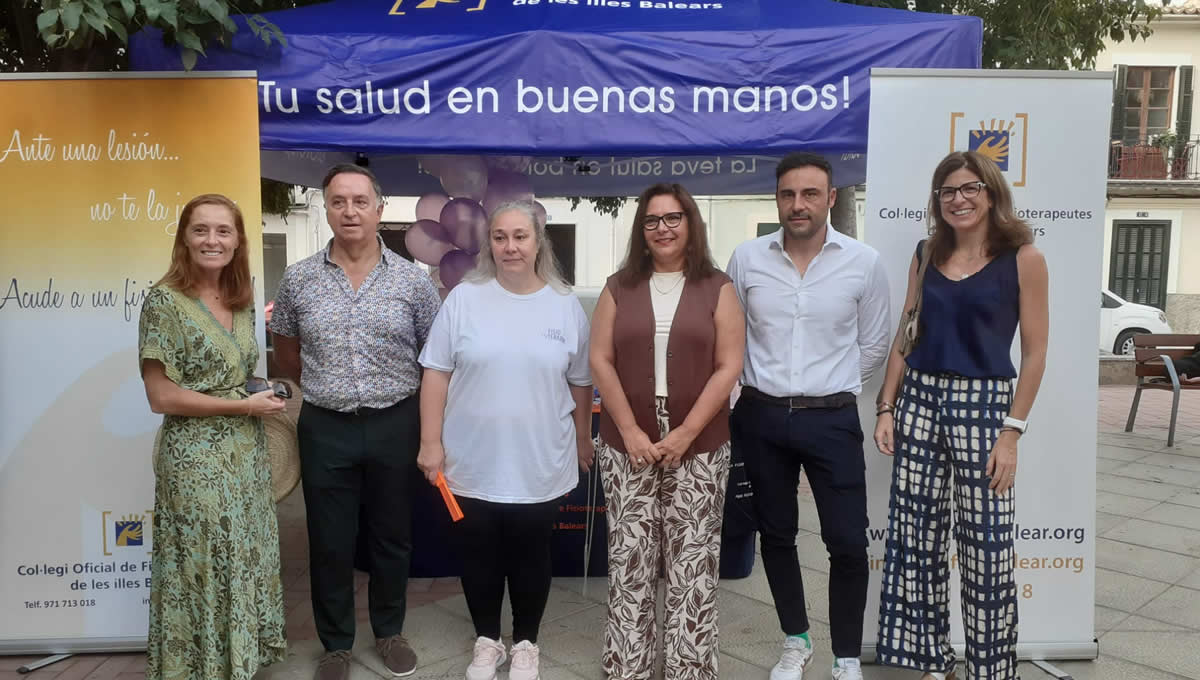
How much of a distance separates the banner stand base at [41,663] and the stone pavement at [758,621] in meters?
0.03

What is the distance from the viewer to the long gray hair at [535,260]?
2.87 m

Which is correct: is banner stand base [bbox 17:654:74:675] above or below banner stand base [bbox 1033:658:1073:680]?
below

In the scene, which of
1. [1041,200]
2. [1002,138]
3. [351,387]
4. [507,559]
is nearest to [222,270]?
[351,387]

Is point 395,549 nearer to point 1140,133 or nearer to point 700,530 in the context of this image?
point 700,530

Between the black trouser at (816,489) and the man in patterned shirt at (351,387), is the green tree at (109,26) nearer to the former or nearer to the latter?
the man in patterned shirt at (351,387)

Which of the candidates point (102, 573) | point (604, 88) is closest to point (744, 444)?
point (604, 88)

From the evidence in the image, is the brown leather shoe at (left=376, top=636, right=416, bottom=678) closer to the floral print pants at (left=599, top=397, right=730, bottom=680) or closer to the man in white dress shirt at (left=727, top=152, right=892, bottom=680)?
the floral print pants at (left=599, top=397, right=730, bottom=680)

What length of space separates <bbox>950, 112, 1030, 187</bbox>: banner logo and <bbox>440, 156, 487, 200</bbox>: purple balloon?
2300 millimetres

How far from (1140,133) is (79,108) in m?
21.0

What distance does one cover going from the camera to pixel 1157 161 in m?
18.1

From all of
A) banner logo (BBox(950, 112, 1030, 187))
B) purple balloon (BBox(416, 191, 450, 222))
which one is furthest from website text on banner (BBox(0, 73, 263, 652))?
banner logo (BBox(950, 112, 1030, 187))

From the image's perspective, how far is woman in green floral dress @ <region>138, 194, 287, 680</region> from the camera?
2609 millimetres

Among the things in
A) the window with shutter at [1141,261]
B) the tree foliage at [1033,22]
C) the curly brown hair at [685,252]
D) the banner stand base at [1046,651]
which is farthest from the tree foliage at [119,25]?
the window with shutter at [1141,261]

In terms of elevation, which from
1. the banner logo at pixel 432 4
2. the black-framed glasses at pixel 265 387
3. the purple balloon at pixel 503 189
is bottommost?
the black-framed glasses at pixel 265 387
